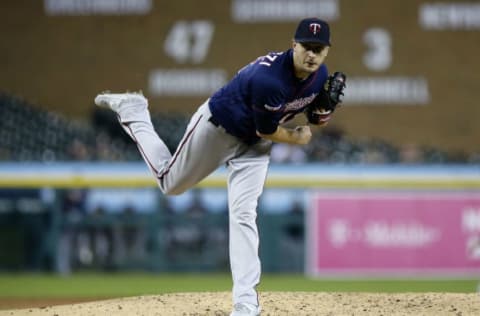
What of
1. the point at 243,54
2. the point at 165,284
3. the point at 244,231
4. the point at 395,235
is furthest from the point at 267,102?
the point at 243,54

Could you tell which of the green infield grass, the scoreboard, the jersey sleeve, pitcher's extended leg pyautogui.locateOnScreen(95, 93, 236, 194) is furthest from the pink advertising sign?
the jersey sleeve

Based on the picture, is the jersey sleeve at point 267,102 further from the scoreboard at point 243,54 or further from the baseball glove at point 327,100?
the scoreboard at point 243,54

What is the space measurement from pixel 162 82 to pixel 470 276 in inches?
200

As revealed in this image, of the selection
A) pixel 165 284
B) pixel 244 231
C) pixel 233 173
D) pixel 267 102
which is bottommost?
pixel 165 284

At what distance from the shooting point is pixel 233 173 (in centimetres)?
517

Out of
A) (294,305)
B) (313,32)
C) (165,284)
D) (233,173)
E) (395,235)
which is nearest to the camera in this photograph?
(313,32)

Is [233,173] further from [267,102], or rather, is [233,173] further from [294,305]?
[294,305]

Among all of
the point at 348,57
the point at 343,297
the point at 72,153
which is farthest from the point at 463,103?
the point at 343,297

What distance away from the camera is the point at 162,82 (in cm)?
1354

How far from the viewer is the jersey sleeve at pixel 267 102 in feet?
15.8

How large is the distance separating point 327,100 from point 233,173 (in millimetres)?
624

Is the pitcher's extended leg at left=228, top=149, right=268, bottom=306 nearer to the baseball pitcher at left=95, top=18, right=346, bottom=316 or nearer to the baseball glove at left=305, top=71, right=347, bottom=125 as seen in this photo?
the baseball pitcher at left=95, top=18, right=346, bottom=316

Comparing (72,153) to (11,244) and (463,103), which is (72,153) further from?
(463,103)

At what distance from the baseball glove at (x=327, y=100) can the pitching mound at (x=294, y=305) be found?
106cm
